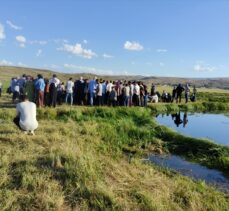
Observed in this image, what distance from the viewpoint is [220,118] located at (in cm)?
2945

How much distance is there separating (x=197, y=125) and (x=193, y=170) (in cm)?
1205

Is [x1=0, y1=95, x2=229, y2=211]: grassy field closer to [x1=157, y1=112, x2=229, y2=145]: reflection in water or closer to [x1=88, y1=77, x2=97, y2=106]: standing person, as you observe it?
[x1=157, y1=112, x2=229, y2=145]: reflection in water

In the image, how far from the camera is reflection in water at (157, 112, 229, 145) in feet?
66.5

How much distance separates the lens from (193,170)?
41.2 ft

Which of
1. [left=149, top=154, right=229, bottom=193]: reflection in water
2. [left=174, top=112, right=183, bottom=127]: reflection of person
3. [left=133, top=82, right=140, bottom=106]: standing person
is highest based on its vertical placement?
[left=133, top=82, right=140, bottom=106]: standing person

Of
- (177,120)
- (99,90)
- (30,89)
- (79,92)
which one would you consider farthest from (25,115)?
(177,120)

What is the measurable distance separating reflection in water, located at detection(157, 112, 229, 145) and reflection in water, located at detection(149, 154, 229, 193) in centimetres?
539

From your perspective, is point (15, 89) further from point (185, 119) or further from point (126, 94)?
point (185, 119)

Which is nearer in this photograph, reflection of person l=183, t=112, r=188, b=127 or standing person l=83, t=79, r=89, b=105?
standing person l=83, t=79, r=89, b=105

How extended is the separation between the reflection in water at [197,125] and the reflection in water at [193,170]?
5.39 meters

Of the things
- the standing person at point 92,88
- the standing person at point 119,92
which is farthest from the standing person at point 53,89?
the standing person at point 119,92

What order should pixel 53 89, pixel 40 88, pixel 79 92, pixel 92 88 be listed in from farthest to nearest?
pixel 79 92 < pixel 92 88 < pixel 53 89 < pixel 40 88

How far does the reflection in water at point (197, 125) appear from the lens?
2028cm

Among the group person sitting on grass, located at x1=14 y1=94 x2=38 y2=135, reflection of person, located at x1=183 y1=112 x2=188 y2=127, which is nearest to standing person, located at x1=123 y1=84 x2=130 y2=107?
reflection of person, located at x1=183 y1=112 x2=188 y2=127
